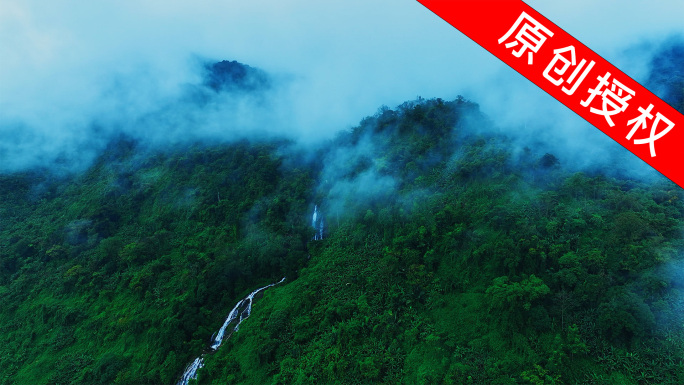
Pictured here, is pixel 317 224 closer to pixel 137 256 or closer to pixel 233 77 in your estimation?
pixel 137 256

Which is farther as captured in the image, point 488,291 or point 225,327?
point 225,327

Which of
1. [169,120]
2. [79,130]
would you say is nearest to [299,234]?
[169,120]

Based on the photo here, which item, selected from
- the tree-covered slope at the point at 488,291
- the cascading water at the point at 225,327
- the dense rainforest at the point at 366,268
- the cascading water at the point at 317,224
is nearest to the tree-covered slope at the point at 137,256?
the dense rainforest at the point at 366,268

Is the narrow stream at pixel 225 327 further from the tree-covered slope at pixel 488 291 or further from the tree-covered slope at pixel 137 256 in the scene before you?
the tree-covered slope at pixel 488 291

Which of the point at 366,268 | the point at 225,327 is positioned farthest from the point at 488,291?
the point at 225,327

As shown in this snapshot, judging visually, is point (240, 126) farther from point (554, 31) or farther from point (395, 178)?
point (554, 31)

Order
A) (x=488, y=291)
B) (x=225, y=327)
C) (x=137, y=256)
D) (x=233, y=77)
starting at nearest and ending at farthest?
1. (x=488, y=291)
2. (x=225, y=327)
3. (x=137, y=256)
4. (x=233, y=77)

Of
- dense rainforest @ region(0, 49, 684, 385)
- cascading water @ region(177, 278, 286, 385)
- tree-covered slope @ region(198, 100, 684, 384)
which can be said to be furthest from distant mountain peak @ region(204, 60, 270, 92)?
cascading water @ region(177, 278, 286, 385)

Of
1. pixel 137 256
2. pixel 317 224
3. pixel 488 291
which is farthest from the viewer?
pixel 317 224
